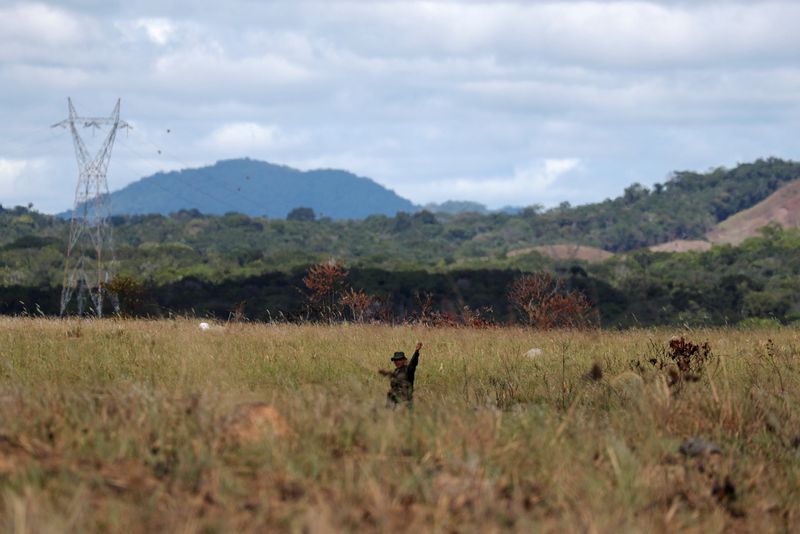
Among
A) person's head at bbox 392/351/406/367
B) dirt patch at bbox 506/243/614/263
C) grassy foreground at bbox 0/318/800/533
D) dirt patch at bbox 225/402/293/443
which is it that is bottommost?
grassy foreground at bbox 0/318/800/533

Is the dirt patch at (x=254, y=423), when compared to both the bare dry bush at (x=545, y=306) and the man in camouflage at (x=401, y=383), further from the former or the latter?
the bare dry bush at (x=545, y=306)

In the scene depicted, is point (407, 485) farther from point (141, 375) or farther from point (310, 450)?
point (141, 375)

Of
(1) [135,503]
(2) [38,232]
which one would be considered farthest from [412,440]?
(2) [38,232]

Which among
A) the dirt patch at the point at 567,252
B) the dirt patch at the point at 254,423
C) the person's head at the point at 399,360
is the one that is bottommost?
the dirt patch at the point at 254,423

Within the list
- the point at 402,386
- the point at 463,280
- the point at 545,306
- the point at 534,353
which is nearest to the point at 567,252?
the point at 463,280

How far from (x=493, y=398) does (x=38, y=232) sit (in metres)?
176

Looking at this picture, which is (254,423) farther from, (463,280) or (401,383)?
(463,280)

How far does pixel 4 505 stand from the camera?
5043mm

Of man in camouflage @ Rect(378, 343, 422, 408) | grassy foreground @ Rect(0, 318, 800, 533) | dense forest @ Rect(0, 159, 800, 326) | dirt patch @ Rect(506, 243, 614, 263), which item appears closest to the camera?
grassy foreground @ Rect(0, 318, 800, 533)

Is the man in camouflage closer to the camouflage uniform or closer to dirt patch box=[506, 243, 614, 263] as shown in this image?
the camouflage uniform

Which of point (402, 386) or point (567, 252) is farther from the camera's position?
point (567, 252)

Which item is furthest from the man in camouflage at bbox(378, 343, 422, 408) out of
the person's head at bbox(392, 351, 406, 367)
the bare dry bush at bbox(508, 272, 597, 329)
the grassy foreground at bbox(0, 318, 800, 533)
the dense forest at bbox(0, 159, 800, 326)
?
the dense forest at bbox(0, 159, 800, 326)

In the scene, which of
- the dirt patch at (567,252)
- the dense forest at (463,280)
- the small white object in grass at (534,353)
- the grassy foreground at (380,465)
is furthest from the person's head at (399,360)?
the dirt patch at (567,252)

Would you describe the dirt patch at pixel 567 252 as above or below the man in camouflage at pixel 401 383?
above
